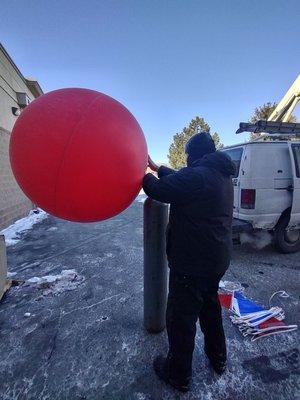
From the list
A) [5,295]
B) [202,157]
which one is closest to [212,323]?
[202,157]

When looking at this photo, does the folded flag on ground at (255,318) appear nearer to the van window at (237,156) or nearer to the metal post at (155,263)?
the metal post at (155,263)

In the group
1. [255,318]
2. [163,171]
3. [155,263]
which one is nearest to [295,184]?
[255,318]

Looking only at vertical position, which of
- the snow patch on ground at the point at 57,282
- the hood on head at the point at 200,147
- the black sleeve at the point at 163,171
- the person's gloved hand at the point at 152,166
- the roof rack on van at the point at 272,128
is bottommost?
the snow patch on ground at the point at 57,282

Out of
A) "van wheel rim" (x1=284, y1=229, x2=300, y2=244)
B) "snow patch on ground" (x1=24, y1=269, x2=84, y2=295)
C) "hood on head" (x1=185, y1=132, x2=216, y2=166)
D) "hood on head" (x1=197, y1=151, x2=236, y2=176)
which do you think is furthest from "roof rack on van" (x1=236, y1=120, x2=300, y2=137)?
"snow patch on ground" (x1=24, y1=269, x2=84, y2=295)

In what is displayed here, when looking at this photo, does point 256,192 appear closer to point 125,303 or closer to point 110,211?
point 125,303

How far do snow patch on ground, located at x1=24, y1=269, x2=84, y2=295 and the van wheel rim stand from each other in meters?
Answer: 3.97

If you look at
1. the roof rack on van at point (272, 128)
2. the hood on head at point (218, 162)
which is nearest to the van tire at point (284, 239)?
the roof rack on van at point (272, 128)

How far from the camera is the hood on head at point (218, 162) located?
6.33ft

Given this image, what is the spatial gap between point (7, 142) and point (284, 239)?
8.08 metres

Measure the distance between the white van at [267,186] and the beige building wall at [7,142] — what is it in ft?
20.3

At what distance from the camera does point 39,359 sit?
2412mm

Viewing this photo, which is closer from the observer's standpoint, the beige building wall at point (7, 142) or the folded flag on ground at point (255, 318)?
the folded flag on ground at point (255, 318)

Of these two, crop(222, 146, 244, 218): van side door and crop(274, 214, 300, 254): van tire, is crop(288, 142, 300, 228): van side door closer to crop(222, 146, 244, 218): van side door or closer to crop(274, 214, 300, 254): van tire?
crop(274, 214, 300, 254): van tire

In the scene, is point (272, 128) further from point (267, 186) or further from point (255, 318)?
point (255, 318)
